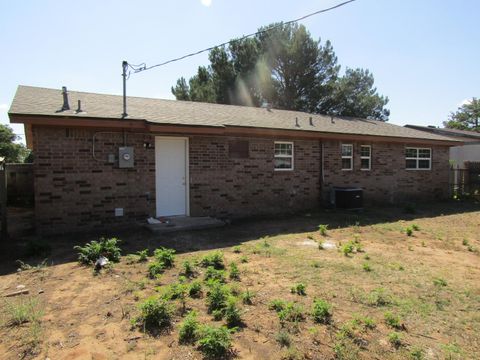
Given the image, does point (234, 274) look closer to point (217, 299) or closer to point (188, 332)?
point (217, 299)

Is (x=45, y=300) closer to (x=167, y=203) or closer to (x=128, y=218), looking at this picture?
(x=128, y=218)

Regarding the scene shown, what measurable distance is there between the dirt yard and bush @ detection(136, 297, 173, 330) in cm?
9

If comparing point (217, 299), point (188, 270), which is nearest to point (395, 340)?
point (217, 299)

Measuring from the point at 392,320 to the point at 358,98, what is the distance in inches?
1207

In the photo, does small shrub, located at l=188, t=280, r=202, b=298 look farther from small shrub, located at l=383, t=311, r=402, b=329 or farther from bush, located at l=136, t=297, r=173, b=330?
small shrub, located at l=383, t=311, r=402, b=329

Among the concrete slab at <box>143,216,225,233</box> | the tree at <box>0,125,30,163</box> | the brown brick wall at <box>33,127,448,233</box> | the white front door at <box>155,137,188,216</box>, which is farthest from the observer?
the tree at <box>0,125,30,163</box>

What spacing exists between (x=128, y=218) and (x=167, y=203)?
1.20 meters

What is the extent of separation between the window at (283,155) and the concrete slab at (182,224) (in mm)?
3302

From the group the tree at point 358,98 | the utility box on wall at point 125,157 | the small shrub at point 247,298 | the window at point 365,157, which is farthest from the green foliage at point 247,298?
the tree at point 358,98

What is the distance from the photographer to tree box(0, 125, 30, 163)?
3350cm

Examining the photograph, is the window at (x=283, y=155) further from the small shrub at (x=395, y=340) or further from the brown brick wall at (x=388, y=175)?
the small shrub at (x=395, y=340)

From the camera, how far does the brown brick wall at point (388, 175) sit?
43.0 feet

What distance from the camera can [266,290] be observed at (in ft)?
15.7

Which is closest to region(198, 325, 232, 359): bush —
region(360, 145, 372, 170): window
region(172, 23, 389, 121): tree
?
region(360, 145, 372, 170): window
